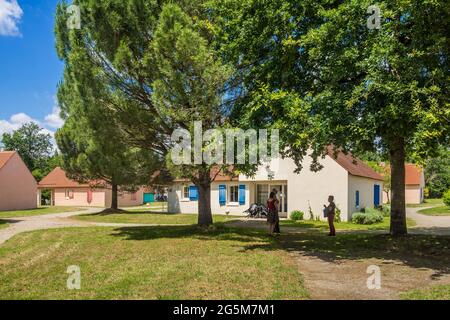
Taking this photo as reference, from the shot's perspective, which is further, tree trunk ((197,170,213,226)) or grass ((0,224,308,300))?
tree trunk ((197,170,213,226))

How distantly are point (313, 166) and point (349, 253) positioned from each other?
153 inches

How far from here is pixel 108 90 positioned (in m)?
15.5

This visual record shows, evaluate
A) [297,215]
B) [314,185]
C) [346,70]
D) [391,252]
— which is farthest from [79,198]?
[346,70]

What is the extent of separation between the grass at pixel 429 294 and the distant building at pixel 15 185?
123 ft

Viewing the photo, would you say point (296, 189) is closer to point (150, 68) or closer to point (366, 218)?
point (366, 218)

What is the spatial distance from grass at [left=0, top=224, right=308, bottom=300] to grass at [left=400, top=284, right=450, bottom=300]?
1.71 meters

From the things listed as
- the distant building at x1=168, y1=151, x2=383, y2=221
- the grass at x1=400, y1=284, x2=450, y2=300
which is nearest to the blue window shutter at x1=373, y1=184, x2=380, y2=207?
the distant building at x1=168, y1=151, x2=383, y2=221

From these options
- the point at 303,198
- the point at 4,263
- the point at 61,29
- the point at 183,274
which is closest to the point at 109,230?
the point at 4,263

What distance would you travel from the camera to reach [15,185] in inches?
1515

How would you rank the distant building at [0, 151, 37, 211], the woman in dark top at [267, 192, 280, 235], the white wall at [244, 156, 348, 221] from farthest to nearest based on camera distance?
the distant building at [0, 151, 37, 211] < the white wall at [244, 156, 348, 221] < the woman in dark top at [267, 192, 280, 235]

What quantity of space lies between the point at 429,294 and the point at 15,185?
3933 centimetres

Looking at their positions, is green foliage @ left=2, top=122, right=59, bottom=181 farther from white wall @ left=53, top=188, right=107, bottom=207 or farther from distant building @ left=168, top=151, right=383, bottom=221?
distant building @ left=168, top=151, right=383, bottom=221

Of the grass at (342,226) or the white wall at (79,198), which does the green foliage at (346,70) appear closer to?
the grass at (342,226)

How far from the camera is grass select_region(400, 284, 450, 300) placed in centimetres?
652
